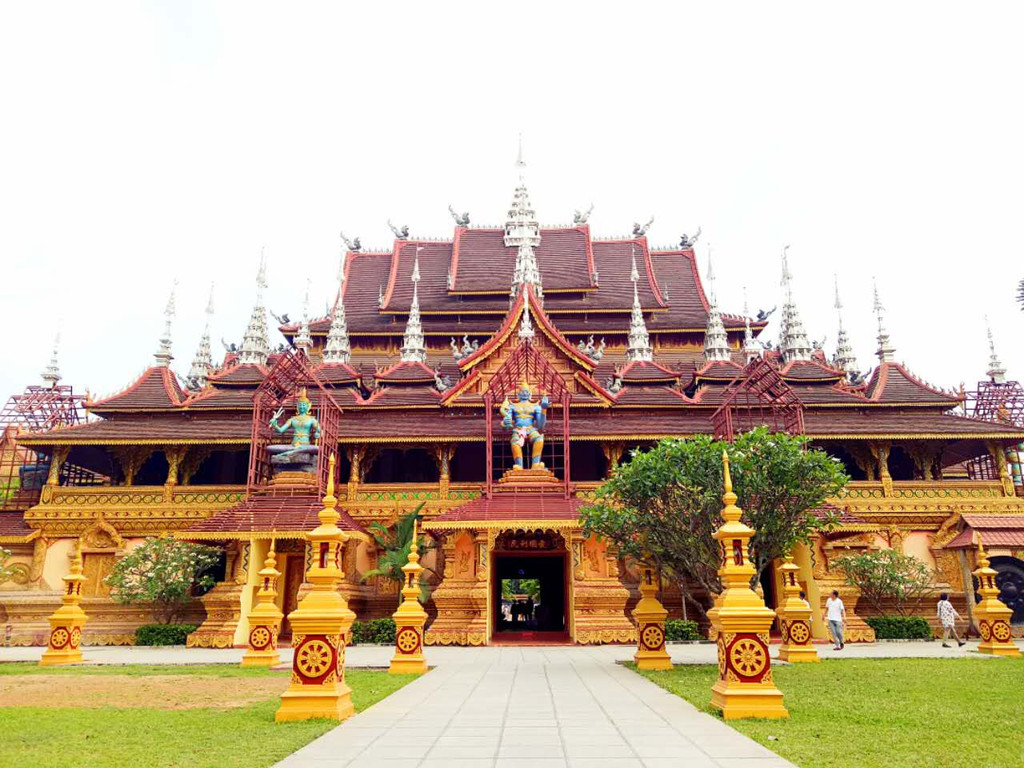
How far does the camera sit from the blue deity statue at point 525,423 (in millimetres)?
20609

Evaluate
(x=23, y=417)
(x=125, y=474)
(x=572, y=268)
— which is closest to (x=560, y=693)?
(x=125, y=474)

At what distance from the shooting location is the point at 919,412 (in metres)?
23.6

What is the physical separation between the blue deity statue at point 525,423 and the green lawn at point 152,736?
38.3ft

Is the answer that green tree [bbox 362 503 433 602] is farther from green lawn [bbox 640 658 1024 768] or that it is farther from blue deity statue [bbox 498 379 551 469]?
green lawn [bbox 640 658 1024 768]

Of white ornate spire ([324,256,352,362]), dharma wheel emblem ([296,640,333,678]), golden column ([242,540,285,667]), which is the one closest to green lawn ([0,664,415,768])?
dharma wheel emblem ([296,640,333,678])

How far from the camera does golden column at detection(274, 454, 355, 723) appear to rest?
745 cm

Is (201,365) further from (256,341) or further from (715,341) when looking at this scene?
(715,341)

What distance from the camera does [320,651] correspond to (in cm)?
779

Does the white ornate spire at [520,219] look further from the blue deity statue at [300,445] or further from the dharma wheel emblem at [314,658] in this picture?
the dharma wheel emblem at [314,658]

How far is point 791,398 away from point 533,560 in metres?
9.18

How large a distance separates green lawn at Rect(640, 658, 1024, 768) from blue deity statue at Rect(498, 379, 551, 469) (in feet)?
30.4

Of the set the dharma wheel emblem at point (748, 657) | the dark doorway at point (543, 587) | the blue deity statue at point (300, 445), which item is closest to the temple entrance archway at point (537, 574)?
the dark doorway at point (543, 587)

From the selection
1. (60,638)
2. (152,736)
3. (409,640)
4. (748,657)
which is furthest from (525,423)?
(152,736)

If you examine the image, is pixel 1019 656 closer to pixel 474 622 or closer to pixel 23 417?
pixel 474 622
